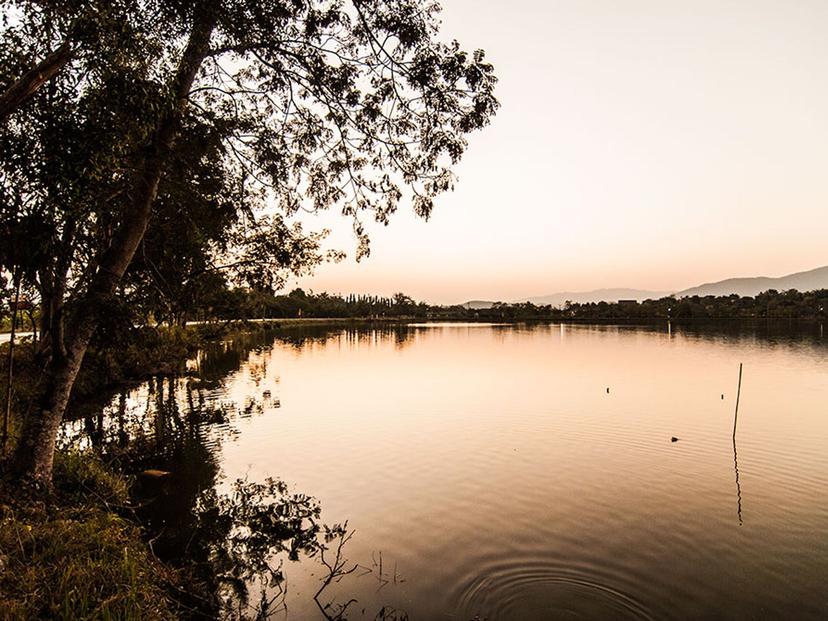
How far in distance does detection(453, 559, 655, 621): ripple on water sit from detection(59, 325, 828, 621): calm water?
0.13ft

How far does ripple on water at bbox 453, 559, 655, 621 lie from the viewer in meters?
8.89

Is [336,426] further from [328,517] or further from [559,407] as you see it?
[559,407]

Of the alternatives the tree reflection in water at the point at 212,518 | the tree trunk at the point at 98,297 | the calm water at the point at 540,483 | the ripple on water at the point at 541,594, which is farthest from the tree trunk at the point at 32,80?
the ripple on water at the point at 541,594

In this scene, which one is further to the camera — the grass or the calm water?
the calm water

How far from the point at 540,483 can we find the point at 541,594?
7.06 metres

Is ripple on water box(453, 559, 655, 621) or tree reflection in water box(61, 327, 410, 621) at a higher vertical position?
tree reflection in water box(61, 327, 410, 621)

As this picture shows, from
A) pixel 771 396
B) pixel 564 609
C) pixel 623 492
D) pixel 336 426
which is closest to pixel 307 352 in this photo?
pixel 336 426

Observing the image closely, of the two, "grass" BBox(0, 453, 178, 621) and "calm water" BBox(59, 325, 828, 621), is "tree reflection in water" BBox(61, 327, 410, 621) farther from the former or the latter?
"grass" BBox(0, 453, 178, 621)

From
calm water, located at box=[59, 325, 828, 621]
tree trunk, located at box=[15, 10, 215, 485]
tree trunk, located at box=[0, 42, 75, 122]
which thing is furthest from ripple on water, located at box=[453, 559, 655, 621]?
tree trunk, located at box=[0, 42, 75, 122]

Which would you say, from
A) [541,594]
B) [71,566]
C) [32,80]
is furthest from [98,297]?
[541,594]

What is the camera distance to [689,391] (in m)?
35.1

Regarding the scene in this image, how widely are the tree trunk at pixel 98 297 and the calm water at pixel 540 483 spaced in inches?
205

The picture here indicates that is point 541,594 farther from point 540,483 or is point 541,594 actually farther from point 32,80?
point 32,80

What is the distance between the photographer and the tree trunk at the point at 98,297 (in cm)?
944
